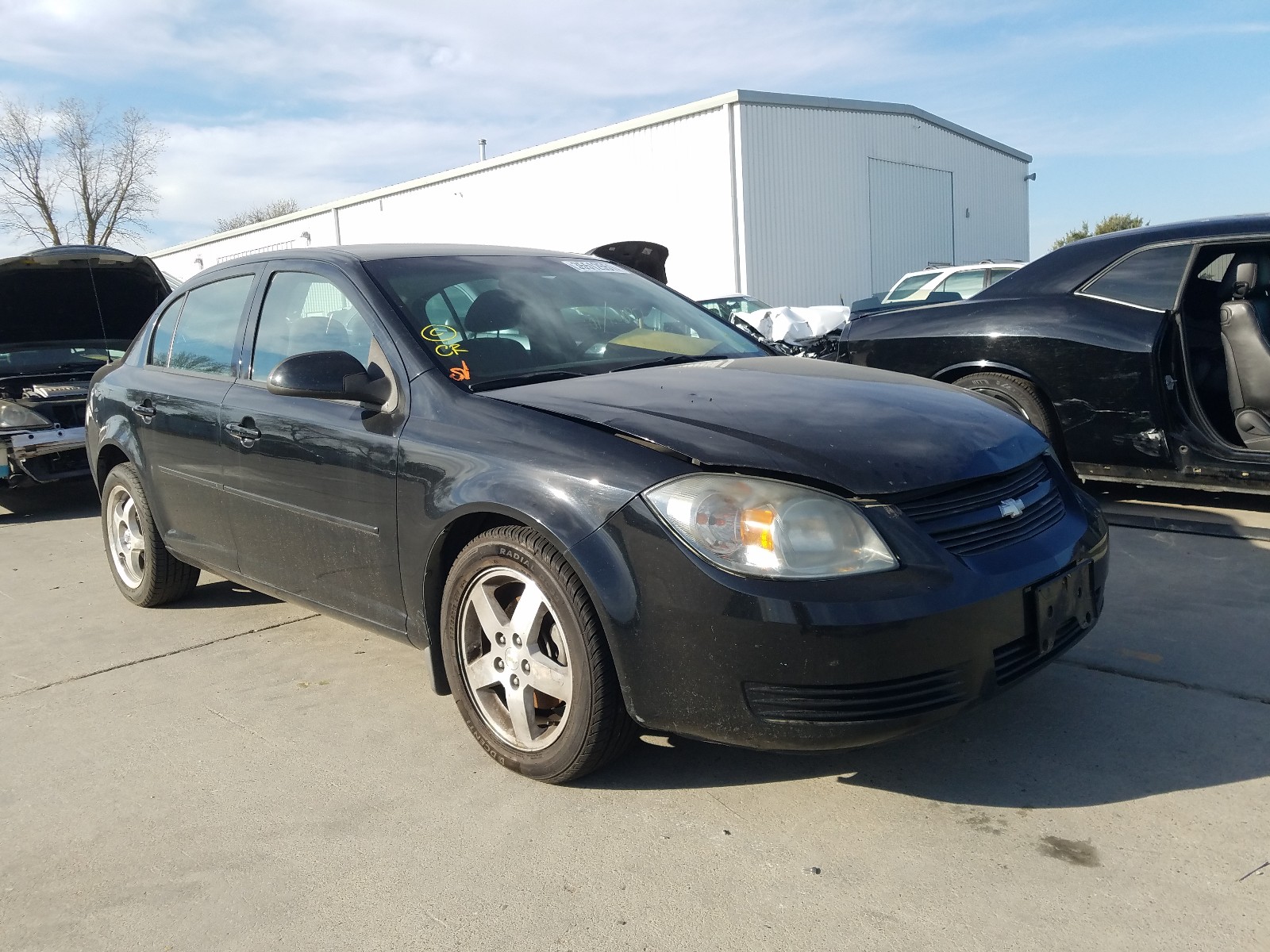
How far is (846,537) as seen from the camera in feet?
8.26

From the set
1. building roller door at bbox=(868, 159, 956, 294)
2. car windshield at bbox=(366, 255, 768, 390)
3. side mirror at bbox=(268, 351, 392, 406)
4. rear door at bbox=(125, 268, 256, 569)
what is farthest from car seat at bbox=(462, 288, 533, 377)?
building roller door at bbox=(868, 159, 956, 294)

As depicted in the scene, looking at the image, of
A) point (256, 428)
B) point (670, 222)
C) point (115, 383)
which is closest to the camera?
point (256, 428)

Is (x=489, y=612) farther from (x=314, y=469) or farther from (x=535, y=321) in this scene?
(x=535, y=321)

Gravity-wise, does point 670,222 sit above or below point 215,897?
above

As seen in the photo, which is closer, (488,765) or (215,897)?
(215,897)

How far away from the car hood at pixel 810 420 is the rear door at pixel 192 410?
1.60 metres

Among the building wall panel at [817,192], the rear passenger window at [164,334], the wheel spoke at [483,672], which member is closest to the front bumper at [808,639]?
the wheel spoke at [483,672]

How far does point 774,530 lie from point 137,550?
3728 millimetres

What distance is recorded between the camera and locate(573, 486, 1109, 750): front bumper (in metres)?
2.45

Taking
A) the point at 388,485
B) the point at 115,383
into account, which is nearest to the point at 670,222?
the point at 115,383

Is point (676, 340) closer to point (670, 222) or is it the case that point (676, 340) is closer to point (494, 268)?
point (494, 268)

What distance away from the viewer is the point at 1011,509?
2.79 metres

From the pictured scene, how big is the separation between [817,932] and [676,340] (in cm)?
228

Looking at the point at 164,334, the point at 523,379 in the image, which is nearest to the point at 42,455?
the point at 164,334
